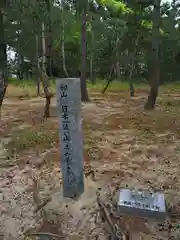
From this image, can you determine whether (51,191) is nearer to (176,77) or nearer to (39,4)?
(39,4)

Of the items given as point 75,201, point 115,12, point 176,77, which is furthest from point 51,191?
point 176,77

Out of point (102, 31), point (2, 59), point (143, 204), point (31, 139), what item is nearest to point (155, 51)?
point (31, 139)

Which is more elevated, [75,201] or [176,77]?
[176,77]

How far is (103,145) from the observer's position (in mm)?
5707

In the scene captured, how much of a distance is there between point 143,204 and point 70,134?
3.85ft

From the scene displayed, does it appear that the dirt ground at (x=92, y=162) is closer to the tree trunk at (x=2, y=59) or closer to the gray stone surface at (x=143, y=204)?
the gray stone surface at (x=143, y=204)

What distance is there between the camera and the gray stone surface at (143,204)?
3.26 metres

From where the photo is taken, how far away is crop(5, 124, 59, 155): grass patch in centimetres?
566

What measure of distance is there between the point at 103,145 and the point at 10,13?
11.1ft

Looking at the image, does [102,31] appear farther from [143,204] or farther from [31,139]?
[143,204]

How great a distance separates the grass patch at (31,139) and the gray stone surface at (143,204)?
261 cm

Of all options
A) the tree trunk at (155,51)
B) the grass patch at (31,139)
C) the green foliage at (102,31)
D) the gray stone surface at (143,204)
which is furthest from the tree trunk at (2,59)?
the tree trunk at (155,51)

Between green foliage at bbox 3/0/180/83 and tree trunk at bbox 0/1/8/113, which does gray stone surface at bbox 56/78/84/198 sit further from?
green foliage at bbox 3/0/180/83

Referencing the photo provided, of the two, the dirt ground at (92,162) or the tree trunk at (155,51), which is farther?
the tree trunk at (155,51)
